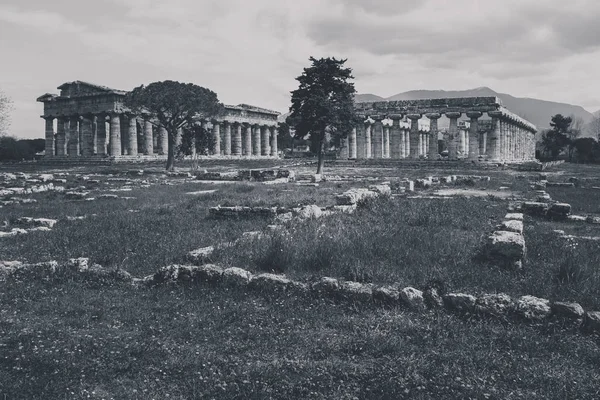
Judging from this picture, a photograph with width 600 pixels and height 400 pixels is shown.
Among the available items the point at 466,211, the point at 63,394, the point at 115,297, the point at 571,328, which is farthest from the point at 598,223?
the point at 63,394

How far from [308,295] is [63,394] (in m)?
3.33

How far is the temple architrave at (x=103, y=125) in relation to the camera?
5550 centimetres

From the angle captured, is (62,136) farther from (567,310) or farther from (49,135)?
(567,310)

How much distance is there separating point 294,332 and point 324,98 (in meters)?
29.1

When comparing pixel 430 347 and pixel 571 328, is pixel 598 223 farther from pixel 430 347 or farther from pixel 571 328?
pixel 430 347

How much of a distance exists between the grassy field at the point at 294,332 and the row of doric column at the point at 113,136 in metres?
44.9

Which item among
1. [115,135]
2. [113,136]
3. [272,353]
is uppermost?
[115,135]

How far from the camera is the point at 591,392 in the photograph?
4223 millimetres

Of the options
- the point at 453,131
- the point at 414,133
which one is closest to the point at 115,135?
the point at 414,133

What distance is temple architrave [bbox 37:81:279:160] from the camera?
182 ft

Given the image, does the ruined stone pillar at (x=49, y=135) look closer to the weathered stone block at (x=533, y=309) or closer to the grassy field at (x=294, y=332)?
the grassy field at (x=294, y=332)

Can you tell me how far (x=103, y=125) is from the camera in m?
59.3

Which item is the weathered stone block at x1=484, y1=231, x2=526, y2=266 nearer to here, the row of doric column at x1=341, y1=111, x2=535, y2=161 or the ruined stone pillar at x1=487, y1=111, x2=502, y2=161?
the row of doric column at x1=341, y1=111, x2=535, y2=161

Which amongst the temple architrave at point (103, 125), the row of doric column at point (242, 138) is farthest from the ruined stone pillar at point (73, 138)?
the row of doric column at point (242, 138)
